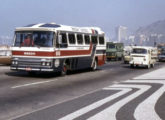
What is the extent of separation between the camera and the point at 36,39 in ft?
62.5

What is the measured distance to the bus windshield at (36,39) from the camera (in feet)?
62.2

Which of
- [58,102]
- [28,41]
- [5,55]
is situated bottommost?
[58,102]

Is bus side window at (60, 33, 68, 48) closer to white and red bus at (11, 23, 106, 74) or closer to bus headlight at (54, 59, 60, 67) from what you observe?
white and red bus at (11, 23, 106, 74)

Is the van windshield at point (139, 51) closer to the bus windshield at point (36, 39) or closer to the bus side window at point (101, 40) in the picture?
the bus side window at point (101, 40)

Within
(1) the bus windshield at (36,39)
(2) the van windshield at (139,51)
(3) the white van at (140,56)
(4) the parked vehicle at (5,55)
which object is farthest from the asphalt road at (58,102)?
(2) the van windshield at (139,51)

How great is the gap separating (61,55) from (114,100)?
8.52 m

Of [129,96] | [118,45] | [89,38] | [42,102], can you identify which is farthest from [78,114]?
[118,45]

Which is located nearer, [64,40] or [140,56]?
[64,40]

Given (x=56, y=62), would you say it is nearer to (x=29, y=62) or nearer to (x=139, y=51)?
(x=29, y=62)

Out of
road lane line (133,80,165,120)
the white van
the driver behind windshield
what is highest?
the driver behind windshield

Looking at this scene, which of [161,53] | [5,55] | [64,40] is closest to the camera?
[64,40]

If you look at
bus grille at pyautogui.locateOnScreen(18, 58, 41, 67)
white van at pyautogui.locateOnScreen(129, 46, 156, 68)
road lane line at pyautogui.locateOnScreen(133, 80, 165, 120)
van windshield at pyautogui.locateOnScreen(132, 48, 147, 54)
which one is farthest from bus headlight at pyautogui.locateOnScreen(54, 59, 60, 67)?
van windshield at pyautogui.locateOnScreen(132, 48, 147, 54)

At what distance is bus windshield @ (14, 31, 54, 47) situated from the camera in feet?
62.2

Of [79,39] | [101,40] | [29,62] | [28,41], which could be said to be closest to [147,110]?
[29,62]
